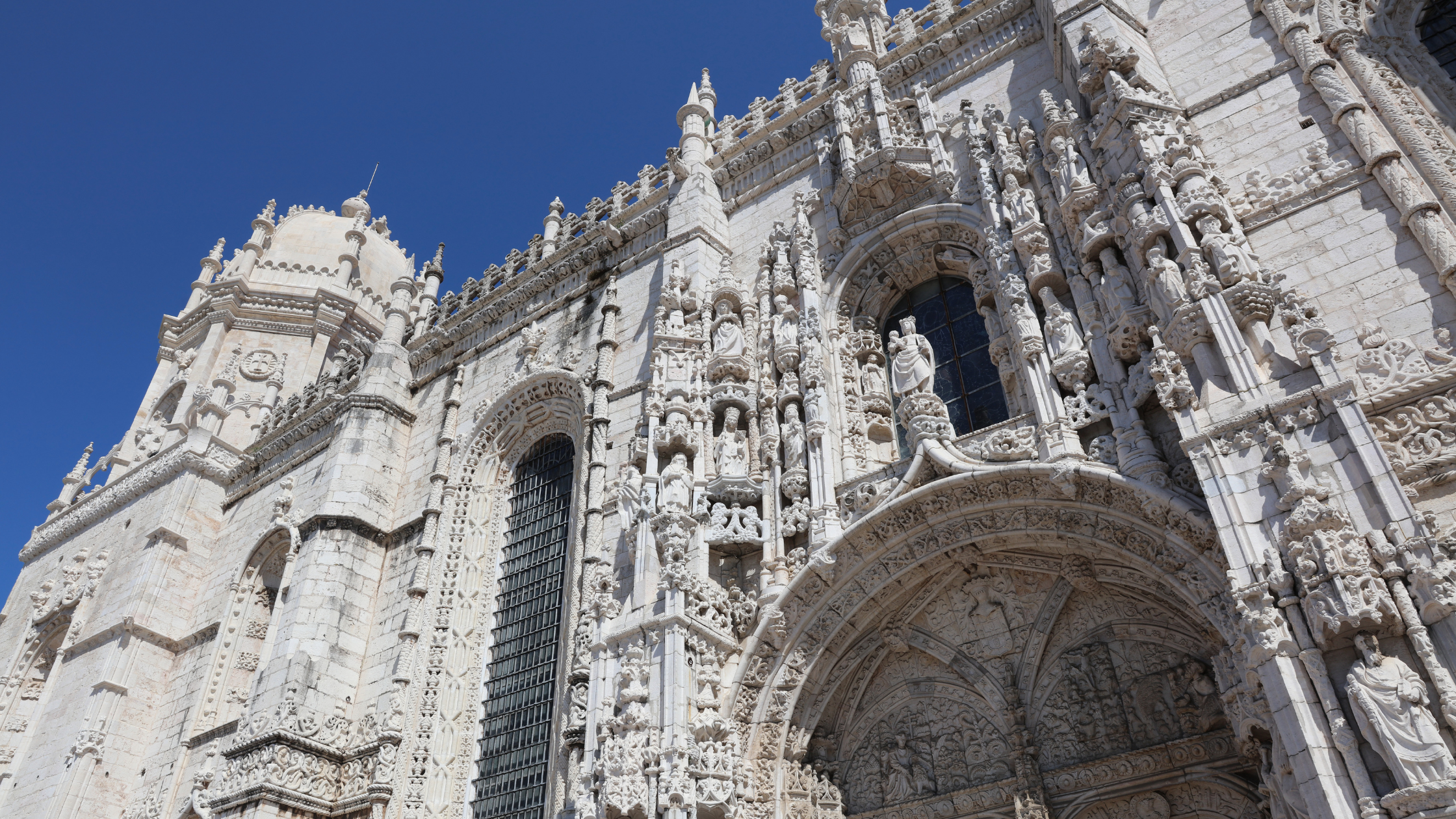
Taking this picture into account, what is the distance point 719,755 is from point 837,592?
200 cm

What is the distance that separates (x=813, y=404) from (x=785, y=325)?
151 cm

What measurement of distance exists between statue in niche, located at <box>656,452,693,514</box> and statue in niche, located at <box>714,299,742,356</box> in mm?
1668

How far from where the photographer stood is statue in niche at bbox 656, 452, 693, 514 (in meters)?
10.7

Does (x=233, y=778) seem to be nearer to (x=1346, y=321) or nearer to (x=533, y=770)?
(x=533, y=770)

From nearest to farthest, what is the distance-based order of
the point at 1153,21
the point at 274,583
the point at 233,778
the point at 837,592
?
the point at 837,592, the point at 1153,21, the point at 233,778, the point at 274,583

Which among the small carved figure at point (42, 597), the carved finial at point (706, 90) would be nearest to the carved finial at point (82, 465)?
the small carved figure at point (42, 597)

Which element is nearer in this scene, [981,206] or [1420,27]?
[1420,27]

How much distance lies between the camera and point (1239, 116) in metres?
9.59

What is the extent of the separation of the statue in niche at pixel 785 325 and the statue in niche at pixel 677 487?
1922mm

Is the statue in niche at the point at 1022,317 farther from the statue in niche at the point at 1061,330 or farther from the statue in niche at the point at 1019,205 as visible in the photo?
the statue in niche at the point at 1019,205

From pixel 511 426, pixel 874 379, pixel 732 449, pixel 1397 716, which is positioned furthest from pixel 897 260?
pixel 1397 716

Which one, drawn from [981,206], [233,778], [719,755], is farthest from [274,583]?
[981,206]

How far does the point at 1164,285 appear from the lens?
8.16 m

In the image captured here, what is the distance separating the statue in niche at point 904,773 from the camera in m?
9.30
